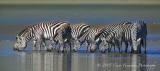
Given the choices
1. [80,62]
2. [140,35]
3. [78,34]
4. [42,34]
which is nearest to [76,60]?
[80,62]

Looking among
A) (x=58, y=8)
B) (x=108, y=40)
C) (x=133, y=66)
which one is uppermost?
(x=58, y=8)

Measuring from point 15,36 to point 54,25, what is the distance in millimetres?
267

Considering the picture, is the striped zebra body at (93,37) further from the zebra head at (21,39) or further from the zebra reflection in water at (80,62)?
the zebra head at (21,39)

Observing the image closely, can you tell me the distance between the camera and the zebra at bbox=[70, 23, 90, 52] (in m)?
2.63

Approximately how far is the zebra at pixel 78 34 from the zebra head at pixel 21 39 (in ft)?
0.99

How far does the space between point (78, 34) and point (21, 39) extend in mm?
379

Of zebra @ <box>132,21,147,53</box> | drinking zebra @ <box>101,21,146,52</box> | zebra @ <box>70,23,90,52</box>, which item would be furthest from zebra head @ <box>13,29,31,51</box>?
zebra @ <box>132,21,147,53</box>

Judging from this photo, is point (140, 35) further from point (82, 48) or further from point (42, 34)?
point (42, 34)

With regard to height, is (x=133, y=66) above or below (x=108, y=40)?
below

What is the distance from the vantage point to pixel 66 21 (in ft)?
8.67

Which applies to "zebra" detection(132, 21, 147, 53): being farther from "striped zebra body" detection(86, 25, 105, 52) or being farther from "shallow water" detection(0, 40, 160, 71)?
"striped zebra body" detection(86, 25, 105, 52)

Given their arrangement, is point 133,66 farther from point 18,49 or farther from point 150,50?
point 18,49

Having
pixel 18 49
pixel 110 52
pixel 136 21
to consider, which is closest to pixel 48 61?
pixel 18 49

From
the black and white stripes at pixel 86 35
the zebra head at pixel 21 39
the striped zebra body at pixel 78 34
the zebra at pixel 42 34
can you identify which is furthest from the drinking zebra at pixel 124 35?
the zebra head at pixel 21 39
